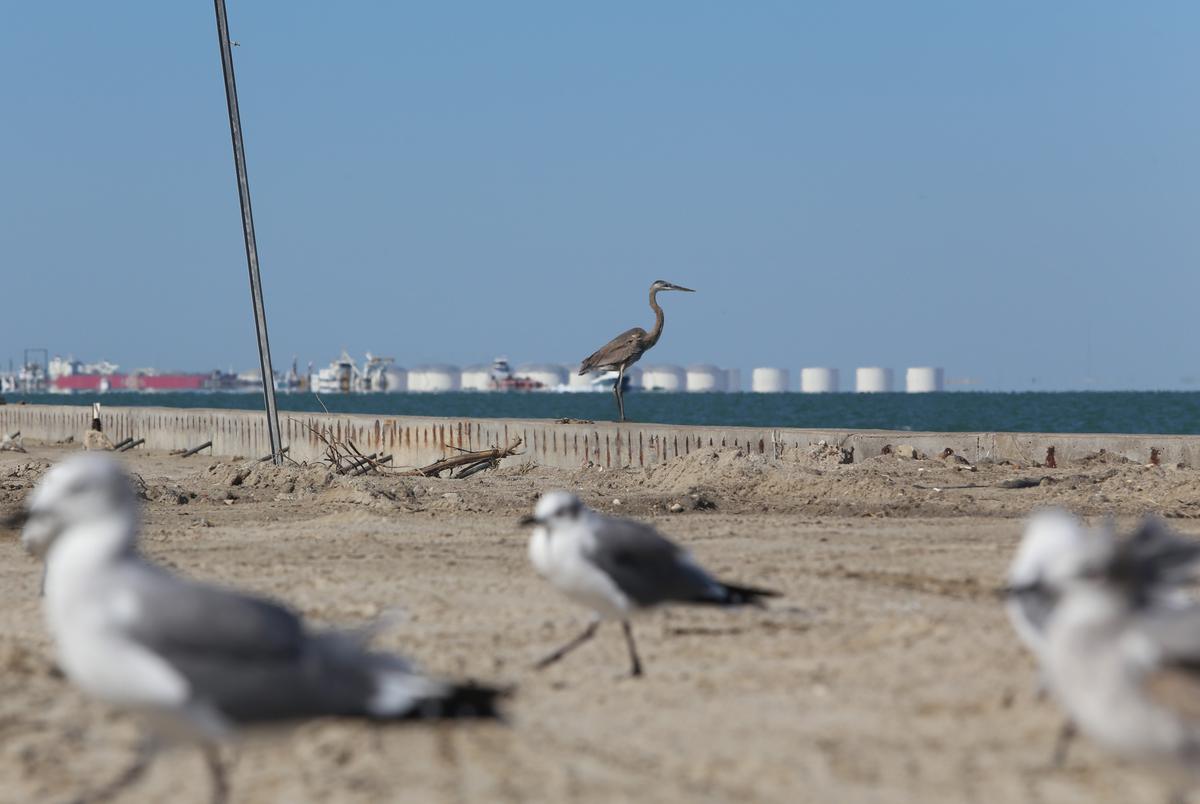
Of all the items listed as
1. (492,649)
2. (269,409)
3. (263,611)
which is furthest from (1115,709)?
(269,409)

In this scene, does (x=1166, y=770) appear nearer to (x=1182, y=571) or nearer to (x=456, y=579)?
(x=1182, y=571)

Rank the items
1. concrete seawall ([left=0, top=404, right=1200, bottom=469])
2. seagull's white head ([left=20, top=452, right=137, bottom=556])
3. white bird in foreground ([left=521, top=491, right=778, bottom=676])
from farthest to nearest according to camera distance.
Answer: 1. concrete seawall ([left=0, top=404, right=1200, bottom=469])
2. white bird in foreground ([left=521, top=491, right=778, bottom=676])
3. seagull's white head ([left=20, top=452, right=137, bottom=556])

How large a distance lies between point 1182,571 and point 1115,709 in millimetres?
716

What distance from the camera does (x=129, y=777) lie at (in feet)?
16.8

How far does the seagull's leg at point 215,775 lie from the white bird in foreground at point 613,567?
229 cm

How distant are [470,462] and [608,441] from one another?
188cm

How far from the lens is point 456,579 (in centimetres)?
930

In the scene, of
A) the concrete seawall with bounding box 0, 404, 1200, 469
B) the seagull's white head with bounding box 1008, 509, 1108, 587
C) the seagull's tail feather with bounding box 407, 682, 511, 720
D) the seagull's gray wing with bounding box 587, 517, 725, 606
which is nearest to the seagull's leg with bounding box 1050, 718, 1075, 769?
the seagull's white head with bounding box 1008, 509, 1108, 587

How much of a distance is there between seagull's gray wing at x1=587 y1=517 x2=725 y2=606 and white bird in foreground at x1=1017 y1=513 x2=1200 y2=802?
227 centimetres

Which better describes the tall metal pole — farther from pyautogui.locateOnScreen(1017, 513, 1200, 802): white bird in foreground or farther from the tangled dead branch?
pyautogui.locateOnScreen(1017, 513, 1200, 802): white bird in foreground

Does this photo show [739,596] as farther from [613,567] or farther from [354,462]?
[354,462]

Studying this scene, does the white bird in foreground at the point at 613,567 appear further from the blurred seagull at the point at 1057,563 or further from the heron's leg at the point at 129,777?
the heron's leg at the point at 129,777

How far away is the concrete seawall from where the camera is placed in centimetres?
1800

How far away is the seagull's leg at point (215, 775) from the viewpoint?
15.4 feet
